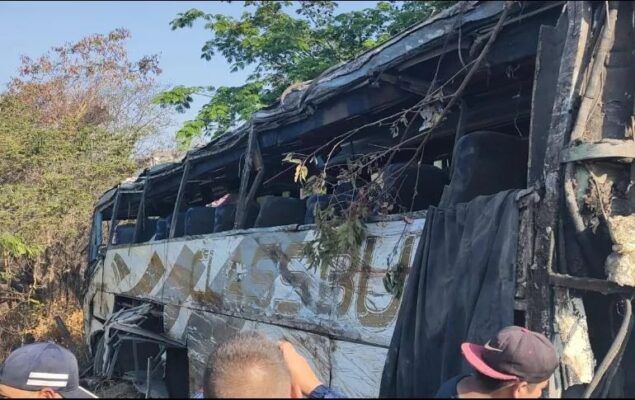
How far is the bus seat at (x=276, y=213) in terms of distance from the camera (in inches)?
264

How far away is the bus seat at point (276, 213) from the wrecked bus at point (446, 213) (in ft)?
0.05

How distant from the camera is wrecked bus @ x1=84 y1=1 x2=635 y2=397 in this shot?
11.0 ft

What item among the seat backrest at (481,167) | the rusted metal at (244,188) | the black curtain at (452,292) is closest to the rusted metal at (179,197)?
the rusted metal at (244,188)

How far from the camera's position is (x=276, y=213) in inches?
266

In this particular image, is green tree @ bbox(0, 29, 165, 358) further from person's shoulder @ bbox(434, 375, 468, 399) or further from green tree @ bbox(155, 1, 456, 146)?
person's shoulder @ bbox(434, 375, 468, 399)

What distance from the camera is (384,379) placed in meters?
3.99

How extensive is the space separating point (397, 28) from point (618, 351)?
36.3 feet

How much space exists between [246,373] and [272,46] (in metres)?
13.7

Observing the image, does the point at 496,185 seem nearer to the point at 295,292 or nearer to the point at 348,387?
the point at 348,387

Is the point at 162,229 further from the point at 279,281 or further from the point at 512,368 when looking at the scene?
the point at 512,368

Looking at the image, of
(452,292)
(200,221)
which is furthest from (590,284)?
(200,221)

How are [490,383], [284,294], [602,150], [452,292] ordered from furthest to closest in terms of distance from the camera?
[284,294]
[452,292]
[602,150]
[490,383]

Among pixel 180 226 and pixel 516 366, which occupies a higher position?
pixel 180 226

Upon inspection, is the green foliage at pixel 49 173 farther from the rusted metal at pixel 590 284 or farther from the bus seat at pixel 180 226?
the rusted metal at pixel 590 284
